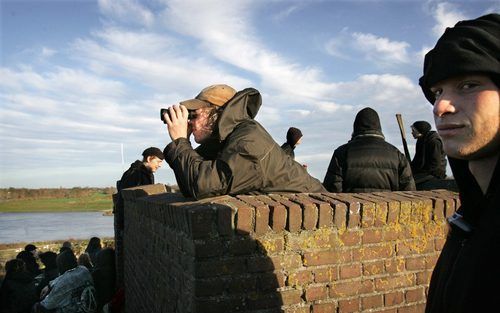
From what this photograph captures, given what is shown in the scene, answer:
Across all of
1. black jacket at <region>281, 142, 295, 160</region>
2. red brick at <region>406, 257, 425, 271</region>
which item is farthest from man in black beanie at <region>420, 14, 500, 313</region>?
black jacket at <region>281, 142, 295, 160</region>

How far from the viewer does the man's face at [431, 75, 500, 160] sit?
44.8 inches

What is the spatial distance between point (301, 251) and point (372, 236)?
540 mm

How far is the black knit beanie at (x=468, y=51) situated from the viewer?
3.82 feet

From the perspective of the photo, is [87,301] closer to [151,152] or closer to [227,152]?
[151,152]

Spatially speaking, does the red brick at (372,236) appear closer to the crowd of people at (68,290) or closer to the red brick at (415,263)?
the red brick at (415,263)

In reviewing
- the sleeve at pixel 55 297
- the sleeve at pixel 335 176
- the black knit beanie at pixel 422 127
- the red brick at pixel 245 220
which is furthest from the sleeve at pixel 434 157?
the sleeve at pixel 55 297

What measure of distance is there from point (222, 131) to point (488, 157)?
1901 mm

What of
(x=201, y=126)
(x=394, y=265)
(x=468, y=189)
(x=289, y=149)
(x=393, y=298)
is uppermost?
(x=289, y=149)

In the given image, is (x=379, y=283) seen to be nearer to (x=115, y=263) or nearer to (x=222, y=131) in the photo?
(x=222, y=131)

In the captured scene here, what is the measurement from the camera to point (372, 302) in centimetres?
263

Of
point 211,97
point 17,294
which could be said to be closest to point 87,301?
point 17,294

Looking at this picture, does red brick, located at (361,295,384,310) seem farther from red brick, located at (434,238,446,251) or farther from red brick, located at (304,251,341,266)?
red brick, located at (434,238,446,251)

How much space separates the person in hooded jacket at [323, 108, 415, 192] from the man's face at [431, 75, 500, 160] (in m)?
3.35

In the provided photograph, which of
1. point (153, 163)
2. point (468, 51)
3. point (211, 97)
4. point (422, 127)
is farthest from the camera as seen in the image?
point (153, 163)
